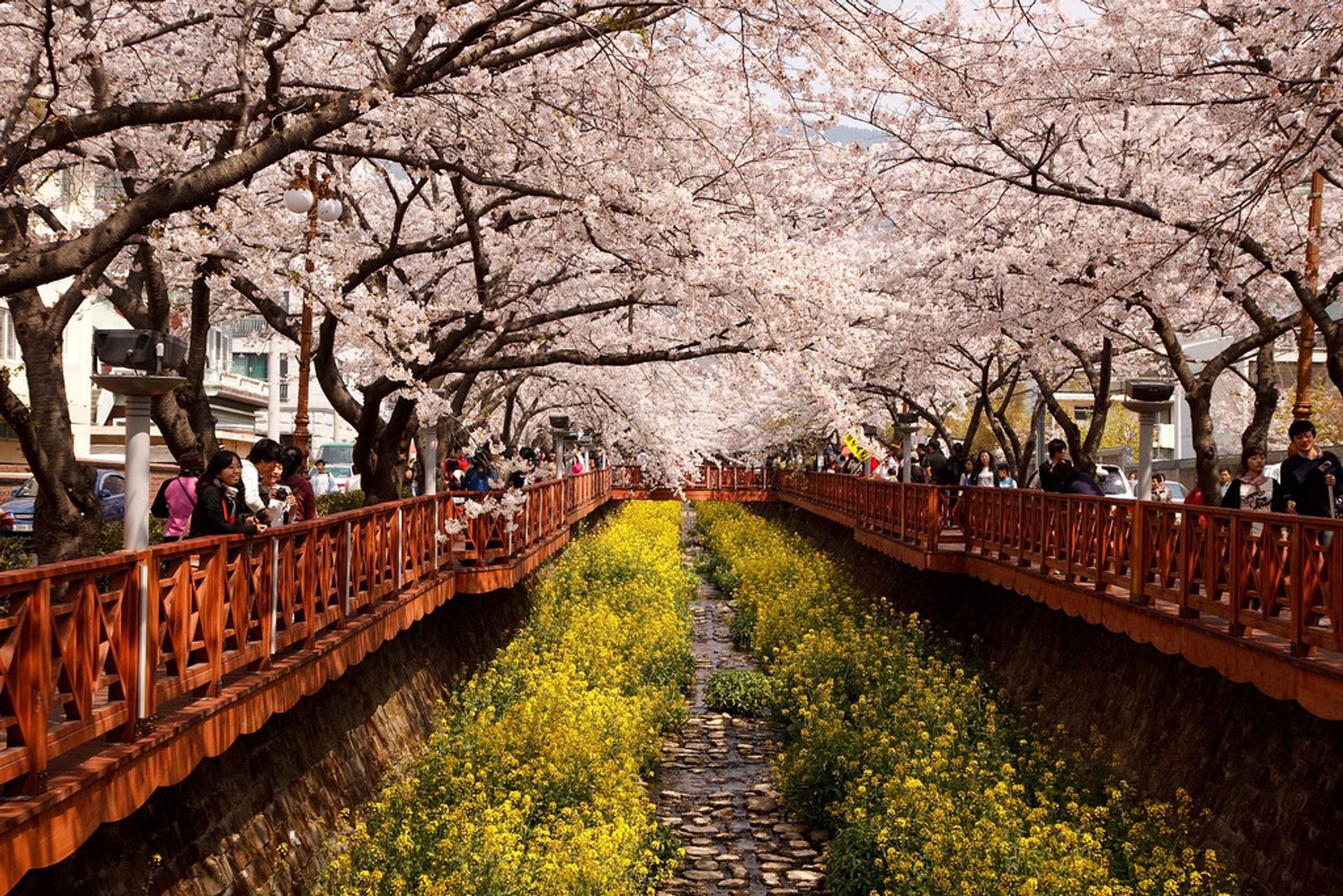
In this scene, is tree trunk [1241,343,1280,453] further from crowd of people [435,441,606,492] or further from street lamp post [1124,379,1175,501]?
crowd of people [435,441,606,492]

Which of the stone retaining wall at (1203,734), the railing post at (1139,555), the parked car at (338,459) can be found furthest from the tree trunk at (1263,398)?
the parked car at (338,459)

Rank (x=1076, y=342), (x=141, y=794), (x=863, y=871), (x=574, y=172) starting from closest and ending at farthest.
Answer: (x=141, y=794), (x=863, y=871), (x=574, y=172), (x=1076, y=342)

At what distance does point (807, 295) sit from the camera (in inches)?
561

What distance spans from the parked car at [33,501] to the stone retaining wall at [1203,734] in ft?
60.2

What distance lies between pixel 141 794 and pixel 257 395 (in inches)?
2151

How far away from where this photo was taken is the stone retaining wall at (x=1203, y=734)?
902 cm

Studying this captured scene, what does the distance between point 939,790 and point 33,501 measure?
22349mm

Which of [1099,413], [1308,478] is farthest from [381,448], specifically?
[1099,413]

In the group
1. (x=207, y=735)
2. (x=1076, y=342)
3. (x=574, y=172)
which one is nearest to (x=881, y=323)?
(x=1076, y=342)

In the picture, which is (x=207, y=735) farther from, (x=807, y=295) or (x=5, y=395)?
(x=807, y=295)

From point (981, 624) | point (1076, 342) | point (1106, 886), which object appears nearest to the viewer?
point (1106, 886)

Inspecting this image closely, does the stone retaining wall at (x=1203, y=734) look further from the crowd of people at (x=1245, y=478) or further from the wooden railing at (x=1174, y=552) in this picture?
the crowd of people at (x=1245, y=478)

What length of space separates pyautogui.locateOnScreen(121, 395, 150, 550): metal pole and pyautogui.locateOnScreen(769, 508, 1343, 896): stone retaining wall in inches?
298

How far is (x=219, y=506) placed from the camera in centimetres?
902
